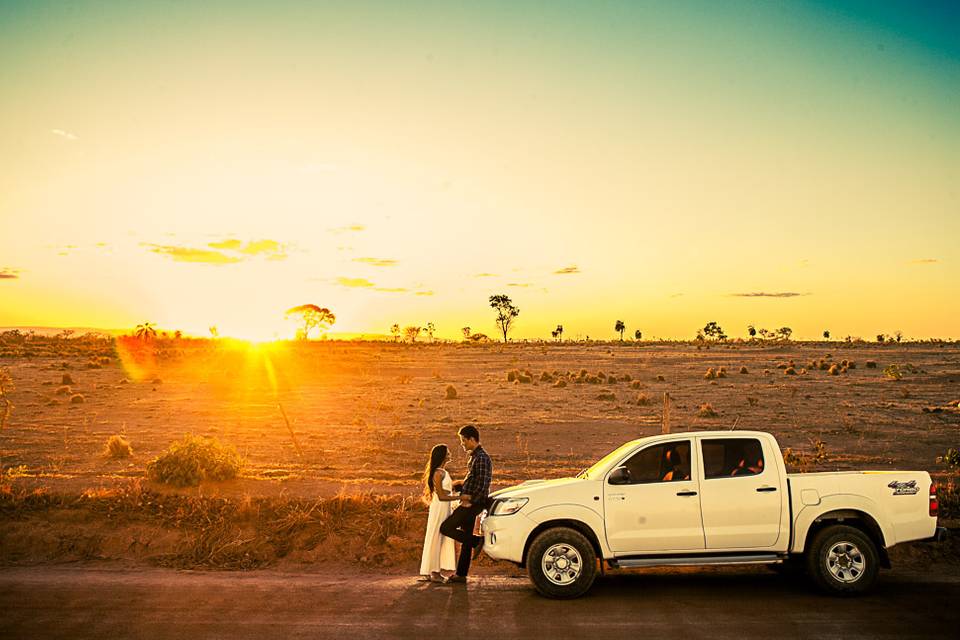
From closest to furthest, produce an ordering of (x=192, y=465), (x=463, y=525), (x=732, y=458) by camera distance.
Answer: (x=732, y=458) < (x=463, y=525) < (x=192, y=465)

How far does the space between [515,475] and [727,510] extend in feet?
36.7

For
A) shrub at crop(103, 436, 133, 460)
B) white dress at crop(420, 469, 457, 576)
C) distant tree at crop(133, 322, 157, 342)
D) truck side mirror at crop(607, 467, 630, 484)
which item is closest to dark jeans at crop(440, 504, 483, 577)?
white dress at crop(420, 469, 457, 576)

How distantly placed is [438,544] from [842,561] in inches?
209

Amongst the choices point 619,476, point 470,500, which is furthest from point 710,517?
point 470,500

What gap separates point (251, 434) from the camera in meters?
29.7

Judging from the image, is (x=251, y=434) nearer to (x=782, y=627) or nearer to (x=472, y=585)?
(x=472, y=585)

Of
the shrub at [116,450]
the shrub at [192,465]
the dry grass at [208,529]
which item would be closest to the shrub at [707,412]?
the shrub at [192,465]

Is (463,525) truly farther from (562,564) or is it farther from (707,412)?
(707,412)

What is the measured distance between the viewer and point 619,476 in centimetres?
946

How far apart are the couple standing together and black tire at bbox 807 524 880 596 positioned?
433cm

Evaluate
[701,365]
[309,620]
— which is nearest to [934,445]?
[309,620]

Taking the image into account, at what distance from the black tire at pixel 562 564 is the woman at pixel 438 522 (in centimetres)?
150

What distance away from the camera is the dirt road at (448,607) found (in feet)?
→ 26.5

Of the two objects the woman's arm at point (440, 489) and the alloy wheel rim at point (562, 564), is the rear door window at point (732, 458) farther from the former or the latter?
the woman's arm at point (440, 489)
